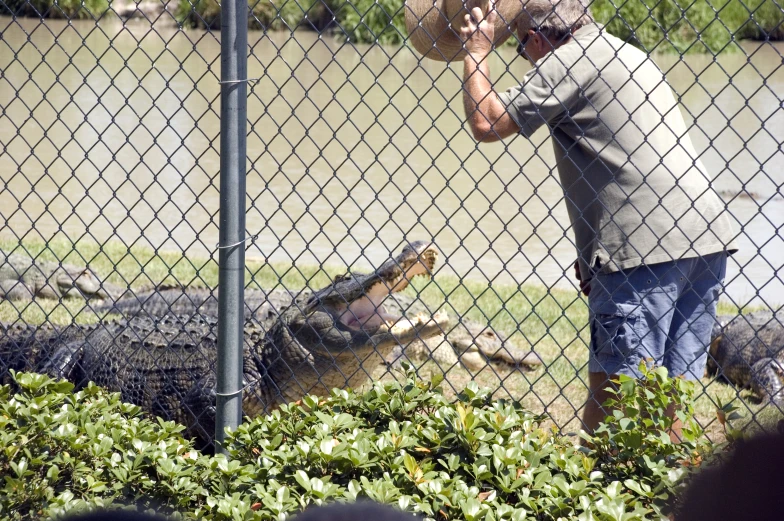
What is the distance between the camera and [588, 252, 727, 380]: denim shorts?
250 centimetres

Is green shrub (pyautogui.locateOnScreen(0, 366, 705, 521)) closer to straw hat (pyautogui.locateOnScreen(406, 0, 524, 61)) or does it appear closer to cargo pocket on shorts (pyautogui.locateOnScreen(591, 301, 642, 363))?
cargo pocket on shorts (pyautogui.locateOnScreen(591, 301, 642, 363))

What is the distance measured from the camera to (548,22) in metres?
2.54

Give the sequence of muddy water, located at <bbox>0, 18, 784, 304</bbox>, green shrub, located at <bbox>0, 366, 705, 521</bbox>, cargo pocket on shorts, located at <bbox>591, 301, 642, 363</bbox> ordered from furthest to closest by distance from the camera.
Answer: muddy water, located at <bbox>0, 18, 784, 304</bbox> < cargo pocket on shorts, located at <bbox>591, 301, 642, 363</bbox> < green shrub, located at <bbox>0, 366, 705, 521</bbox>

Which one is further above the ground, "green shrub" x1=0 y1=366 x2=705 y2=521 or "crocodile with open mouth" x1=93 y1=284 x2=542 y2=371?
"crocodile with open mouth" x1=93 y1=284 x2=542 y2=371

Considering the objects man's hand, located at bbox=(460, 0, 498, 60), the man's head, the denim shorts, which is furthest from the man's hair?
the denim shorts

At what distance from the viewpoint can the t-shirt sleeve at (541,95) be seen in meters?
2.37

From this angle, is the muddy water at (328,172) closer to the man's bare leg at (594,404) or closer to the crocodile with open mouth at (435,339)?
the crocodile with open mouth at (435,339)

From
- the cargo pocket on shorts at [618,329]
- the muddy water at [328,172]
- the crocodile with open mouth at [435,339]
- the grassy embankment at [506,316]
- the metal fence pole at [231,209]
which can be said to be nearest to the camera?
the metal fence pole at [231,209]

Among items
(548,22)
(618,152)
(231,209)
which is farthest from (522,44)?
(231,209)

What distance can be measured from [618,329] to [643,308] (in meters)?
0.10

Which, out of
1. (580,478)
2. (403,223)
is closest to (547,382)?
(580,478)

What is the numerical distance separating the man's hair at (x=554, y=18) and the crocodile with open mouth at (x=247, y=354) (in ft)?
3.63

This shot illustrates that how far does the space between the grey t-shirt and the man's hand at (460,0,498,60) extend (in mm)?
145

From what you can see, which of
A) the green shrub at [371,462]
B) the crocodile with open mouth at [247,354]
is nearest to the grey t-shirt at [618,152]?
the green shrub at [371,462]
